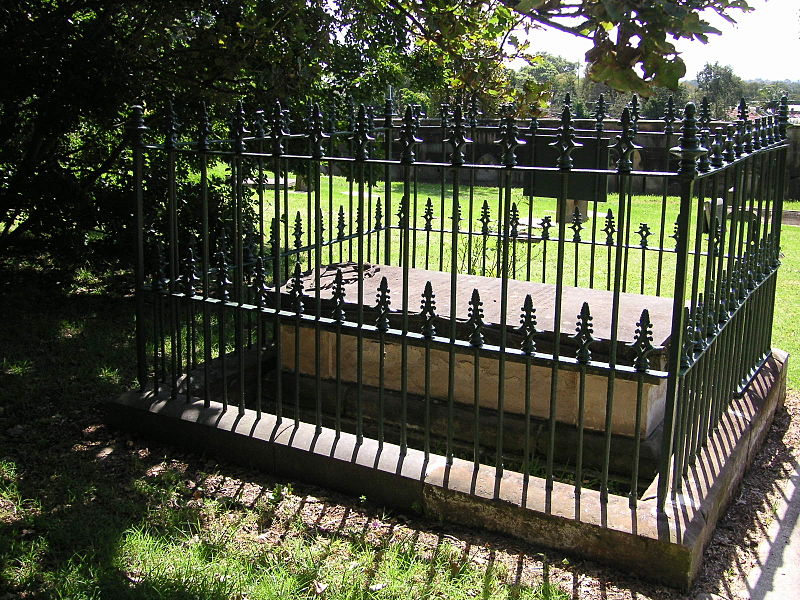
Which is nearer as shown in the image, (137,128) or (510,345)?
(137,128)

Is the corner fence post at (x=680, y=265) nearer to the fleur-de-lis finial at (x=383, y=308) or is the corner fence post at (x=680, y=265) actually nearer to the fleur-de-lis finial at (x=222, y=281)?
the fleur-de-lis finial at (x=383, y=308)

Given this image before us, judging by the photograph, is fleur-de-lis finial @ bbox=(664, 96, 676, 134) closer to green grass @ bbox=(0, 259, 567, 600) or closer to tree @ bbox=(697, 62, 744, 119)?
green grass @ bbox=(0, 259, 567, 600)

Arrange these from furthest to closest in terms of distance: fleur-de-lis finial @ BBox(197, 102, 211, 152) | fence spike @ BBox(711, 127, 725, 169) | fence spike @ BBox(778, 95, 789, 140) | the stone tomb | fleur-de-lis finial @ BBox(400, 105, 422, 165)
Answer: fence spike @ BBox(778, 95, 789, 140) → the stone tomb → fleur-de-lis finial @ BBox(197, 102, 211, 152) → fleur-de-lis finial @ BBox(400, 105, 422, 165) → fence spike @ BBox(711, 127, 725, 169)

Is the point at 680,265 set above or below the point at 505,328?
above

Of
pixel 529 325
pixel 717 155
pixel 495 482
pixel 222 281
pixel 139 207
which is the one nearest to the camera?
pixel 717 155

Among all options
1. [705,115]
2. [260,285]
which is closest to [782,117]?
[705,115]

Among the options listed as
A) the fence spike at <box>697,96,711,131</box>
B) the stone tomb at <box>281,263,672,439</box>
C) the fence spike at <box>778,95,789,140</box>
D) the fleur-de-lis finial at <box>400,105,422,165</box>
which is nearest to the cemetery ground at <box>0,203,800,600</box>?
the stone tomb at <box>281,263,672,439</box>

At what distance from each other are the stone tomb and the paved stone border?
0.51 meters

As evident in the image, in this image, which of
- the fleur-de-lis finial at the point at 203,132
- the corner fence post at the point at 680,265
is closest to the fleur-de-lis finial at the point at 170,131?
the fleur-de-lis finial at the point at 203,132

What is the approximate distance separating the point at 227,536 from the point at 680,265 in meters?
2.37

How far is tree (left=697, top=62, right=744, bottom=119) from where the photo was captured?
33094 mm

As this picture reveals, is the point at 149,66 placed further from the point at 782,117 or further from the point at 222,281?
the point at 782,117

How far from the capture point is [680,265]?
354cm

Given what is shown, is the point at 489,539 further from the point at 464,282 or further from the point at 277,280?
the point at 464,282
